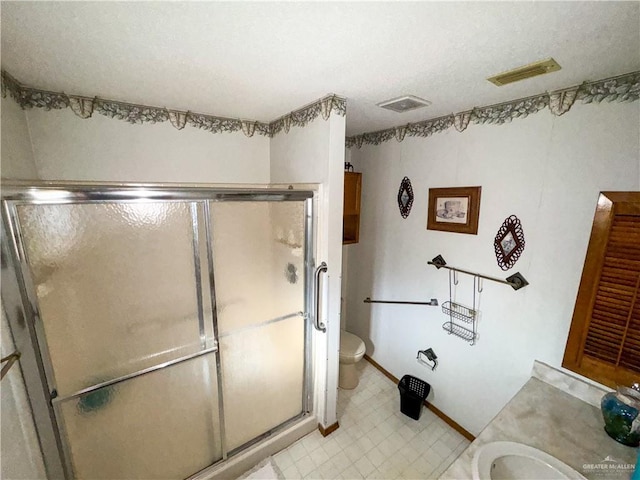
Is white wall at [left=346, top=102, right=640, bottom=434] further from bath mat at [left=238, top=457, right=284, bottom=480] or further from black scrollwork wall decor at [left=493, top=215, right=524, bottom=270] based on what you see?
bath mat at [left=238, top=457, right=284, bottom=480]

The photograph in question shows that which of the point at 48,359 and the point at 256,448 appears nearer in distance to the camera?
the point at 48,359

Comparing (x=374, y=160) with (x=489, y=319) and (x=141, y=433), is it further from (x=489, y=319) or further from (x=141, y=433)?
(x=141, y=433)

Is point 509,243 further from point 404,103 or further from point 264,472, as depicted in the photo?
point 264,472

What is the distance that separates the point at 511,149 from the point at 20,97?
2.61 metres

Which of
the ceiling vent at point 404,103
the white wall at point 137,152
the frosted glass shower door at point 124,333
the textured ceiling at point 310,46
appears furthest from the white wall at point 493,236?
the frosted glass shower door at point 124,333

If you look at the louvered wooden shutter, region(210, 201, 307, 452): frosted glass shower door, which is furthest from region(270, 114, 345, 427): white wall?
the louvered wooden shutter

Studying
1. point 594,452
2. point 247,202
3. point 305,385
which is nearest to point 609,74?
point 594,452

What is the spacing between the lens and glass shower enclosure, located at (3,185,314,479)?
1.00 metres

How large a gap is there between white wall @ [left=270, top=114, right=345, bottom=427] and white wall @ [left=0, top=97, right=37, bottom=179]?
1.32 meters

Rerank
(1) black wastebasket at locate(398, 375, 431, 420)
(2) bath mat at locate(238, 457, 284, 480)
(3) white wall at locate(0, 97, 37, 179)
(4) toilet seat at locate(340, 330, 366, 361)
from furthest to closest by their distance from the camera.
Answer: (4) toilet seat at locate(340, 330, 366, 361), (1) black wastebasket at locate(398, 375, 431, 420), (2) bath mat at locate(238, 457, 284, 480), (3) white wall at locate(0, 97, 37, 179)

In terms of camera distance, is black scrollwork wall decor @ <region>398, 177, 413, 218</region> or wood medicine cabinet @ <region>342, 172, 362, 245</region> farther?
wood medicine cabinet @ <region>342, 172, 362, 245</region>

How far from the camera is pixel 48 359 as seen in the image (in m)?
1.01

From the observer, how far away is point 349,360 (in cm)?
220

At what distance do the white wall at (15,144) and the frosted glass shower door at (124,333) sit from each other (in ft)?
1.26
